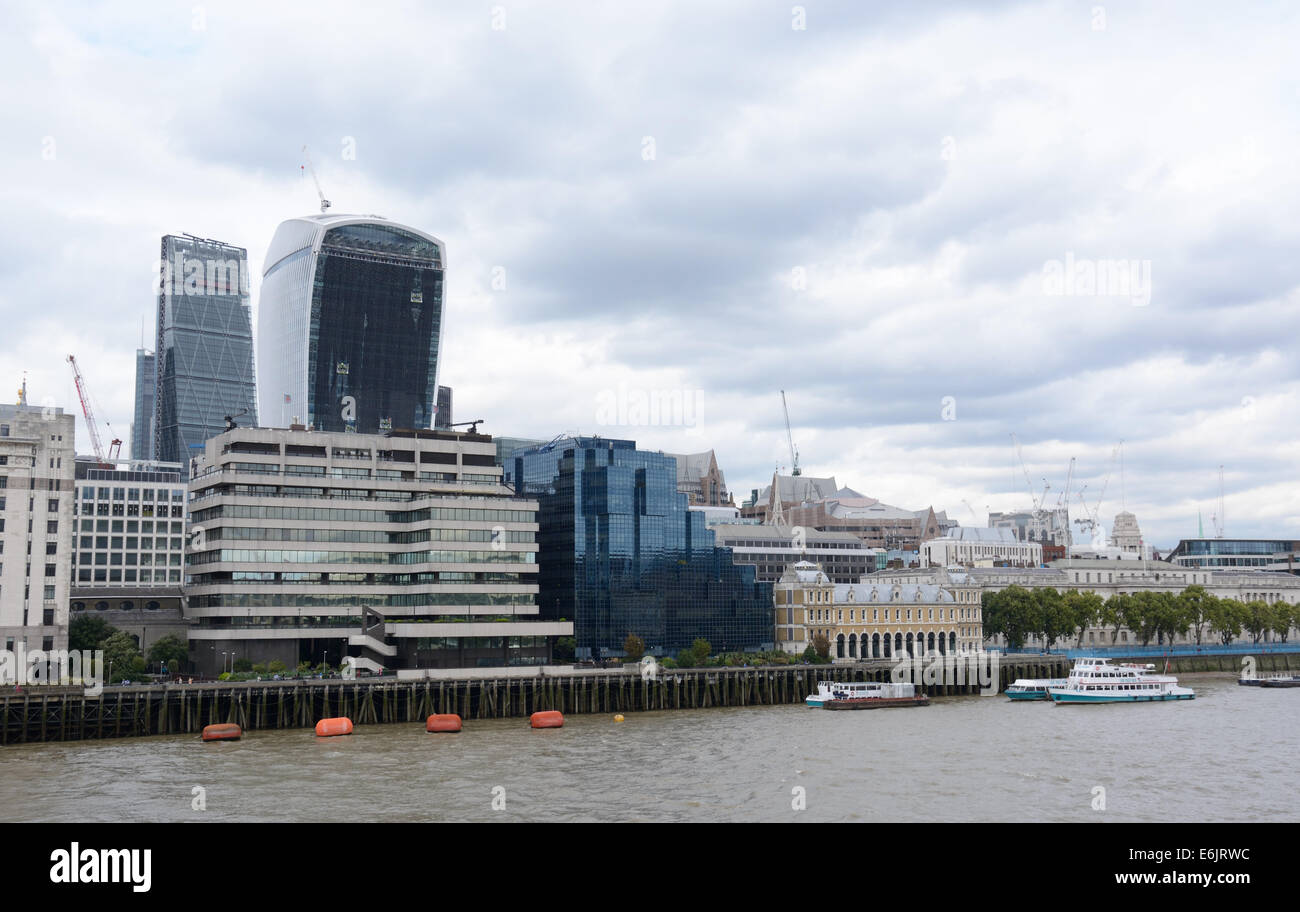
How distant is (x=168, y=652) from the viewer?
136 meters

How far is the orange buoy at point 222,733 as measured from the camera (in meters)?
97.4

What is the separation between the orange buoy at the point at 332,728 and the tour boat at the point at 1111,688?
83.2 metres

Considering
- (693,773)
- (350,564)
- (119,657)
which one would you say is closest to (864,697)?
(350,564)

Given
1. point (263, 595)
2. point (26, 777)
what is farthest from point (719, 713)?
point (26, 777)

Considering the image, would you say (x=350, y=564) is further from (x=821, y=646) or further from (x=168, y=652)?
(x=821, y=646)

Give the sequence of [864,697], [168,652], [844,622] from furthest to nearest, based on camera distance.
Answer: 1. [844,622]
2. [864,697]
3. [168,652]

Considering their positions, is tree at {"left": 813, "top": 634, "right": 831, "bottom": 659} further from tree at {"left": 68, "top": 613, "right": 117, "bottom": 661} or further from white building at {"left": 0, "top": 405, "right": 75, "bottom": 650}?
white building at {"left": 0, "top": 405, "right": 75, "bottom": 650}

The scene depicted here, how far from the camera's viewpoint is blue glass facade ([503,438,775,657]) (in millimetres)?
171312

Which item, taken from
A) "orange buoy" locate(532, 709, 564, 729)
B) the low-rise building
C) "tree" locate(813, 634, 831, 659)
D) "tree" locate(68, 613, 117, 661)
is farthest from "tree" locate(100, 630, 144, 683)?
the low-rise building

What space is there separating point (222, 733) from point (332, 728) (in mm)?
9174

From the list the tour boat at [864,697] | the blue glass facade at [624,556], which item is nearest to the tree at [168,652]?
the blue glass facade at [624,556]

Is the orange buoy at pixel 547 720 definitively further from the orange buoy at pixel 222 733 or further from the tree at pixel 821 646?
the tree at pixel 821 646

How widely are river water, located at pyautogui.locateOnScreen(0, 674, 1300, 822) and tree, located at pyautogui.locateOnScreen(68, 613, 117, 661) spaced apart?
119 feet
